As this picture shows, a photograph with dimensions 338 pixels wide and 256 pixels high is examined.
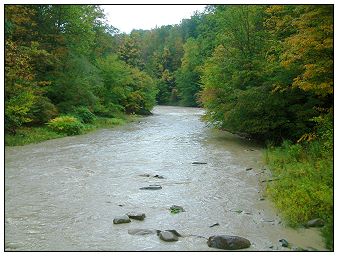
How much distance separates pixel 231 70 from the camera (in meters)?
11.1

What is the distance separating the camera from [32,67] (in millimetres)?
4594

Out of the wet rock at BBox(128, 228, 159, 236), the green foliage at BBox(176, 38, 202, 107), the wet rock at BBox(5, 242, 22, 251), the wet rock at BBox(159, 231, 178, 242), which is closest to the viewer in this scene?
the wet rock at BBox(5, 242, 22, 251)

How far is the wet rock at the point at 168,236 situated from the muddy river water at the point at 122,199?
97mm

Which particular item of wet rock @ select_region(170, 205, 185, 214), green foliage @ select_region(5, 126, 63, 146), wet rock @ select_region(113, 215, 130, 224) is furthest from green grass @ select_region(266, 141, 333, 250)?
green foliage @ select_region(5, 126, 63, 146)

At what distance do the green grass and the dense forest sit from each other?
0.09 feet

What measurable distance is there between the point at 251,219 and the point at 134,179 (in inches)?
149

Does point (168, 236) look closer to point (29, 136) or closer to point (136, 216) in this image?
point (136, 216)

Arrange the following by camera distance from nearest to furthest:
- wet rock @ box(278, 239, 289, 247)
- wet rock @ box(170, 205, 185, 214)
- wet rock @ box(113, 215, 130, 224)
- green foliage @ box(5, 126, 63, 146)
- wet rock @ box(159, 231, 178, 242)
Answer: green foliage @ box(5, 126, 63, 146) → wet rock @ box(278, 239, 289, 247) → wet rock @ box(159, 231, 178, 242) → wet rock @ box(113, 215, 130, 224) → wet rock @ box(170, 205, 185, 214)

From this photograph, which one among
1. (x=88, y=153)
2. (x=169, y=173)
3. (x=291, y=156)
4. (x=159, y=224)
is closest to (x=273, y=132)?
(x=291, y=156)

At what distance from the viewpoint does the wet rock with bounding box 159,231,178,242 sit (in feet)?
18.8

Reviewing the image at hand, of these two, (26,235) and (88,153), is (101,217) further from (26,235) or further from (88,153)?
(88,153)

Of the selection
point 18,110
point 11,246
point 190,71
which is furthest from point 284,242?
point 190,71

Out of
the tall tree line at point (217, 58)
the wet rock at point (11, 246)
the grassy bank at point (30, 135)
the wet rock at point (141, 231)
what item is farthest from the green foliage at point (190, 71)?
the wet rock at point (11, 246)

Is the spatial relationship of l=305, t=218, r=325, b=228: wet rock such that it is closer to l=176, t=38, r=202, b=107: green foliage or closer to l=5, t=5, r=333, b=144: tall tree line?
l=5, t=5, r=333, b=144: tall tree line
